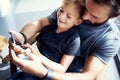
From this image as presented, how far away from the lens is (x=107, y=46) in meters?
1.06

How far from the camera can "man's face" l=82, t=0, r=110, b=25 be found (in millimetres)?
971

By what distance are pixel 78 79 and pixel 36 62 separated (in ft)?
0.64

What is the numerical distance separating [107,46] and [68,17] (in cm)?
21

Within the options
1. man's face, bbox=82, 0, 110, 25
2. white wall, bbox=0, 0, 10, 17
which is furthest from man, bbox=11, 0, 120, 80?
white wall, bbox=0, 0, 10, 17

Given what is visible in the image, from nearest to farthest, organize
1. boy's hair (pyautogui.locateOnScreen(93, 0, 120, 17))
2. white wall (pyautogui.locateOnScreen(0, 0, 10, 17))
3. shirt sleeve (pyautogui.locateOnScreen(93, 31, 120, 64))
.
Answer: boy's hair (pyautogui.locateOnScreen(93, 0, 120, 17)) < shirt sleeve (pyautogui.locateOnScreen(93, 31, 120, 64)) < white wall (pyautogui.locateOnScreen(0, 0, 10, 17))

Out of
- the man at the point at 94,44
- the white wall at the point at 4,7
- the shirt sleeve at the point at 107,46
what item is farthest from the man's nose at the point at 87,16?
the white wall at the point at 4,7

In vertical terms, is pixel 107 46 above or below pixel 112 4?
below

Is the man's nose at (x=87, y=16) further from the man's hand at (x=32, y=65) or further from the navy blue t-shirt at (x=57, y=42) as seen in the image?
the man's hand at (x=32, y=65)

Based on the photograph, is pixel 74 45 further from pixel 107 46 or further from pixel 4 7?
pixel 4 7

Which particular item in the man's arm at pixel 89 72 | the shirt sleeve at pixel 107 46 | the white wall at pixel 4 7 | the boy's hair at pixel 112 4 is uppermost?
the boy's hair at pixel 112 4

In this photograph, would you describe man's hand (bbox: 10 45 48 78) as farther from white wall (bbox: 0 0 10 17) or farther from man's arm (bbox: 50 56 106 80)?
white wall (bbox: 0 0 10 17)

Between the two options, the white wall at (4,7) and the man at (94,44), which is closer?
the man at (94,44)

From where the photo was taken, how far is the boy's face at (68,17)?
3.49ft

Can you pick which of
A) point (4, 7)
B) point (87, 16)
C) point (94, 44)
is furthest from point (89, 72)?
point (4, 7)
